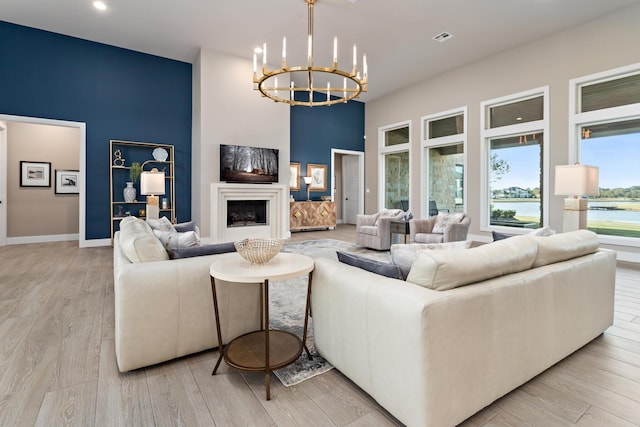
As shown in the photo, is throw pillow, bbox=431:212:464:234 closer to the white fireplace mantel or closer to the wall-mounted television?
the white fireplace mantel

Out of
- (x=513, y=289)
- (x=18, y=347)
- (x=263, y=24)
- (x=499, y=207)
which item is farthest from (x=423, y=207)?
(x=18, y=347)

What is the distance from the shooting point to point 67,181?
686cm

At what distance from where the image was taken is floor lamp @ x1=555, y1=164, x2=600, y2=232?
4.05 metres

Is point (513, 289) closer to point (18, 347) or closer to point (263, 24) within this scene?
point (18, 347)

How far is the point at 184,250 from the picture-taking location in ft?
7.00

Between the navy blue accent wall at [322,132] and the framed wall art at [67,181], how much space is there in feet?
16.0

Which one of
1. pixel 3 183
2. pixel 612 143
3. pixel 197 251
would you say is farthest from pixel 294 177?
pixel 197 251

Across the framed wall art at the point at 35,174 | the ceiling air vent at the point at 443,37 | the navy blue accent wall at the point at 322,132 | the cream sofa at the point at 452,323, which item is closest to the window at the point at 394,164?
the navy blue accent wall at the point at 322,132

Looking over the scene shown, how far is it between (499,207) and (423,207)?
1.77m

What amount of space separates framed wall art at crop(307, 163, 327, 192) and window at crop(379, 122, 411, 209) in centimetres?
166

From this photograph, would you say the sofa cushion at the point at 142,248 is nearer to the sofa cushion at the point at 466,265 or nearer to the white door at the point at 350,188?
the sofa cushion at the point at 466,265

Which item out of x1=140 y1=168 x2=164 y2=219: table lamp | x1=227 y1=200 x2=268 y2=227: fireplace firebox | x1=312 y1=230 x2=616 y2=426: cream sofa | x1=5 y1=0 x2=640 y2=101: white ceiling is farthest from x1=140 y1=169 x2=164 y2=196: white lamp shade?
x1=312 y1=230 x2=616 y2=426: cream sofa

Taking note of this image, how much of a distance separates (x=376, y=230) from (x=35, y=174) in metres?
6.92

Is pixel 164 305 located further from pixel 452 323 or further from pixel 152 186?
pixel 152 186
